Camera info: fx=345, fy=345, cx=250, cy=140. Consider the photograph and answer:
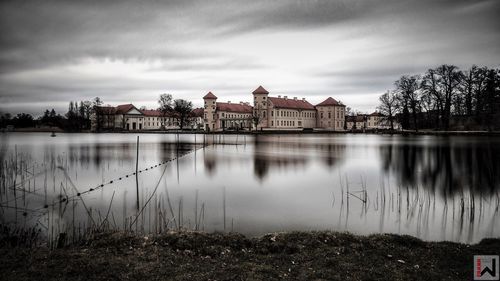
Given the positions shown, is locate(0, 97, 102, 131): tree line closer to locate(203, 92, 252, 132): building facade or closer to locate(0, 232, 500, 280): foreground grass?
locate(203, 92, 252, 132): building facade

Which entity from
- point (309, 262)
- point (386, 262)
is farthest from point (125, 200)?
point (386, 262)

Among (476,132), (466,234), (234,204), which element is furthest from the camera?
(476,132)

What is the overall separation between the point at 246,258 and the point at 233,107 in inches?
5080

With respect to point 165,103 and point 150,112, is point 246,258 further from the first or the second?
point 150,112

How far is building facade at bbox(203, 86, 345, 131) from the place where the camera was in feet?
407

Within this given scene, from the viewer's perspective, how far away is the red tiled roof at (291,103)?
12594cm

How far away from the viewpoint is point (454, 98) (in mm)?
78000

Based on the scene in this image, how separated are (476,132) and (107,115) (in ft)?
375

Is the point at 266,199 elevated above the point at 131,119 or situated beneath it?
situated beneath

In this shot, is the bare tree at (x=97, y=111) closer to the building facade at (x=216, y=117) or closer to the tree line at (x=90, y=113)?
the tree line at (x=90, y=113)

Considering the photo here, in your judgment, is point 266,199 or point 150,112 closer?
point 266,199

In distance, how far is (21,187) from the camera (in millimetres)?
16109

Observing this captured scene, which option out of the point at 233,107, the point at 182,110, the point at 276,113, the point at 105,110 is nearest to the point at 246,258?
the point at 182,110

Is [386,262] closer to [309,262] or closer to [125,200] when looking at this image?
[309,262]
